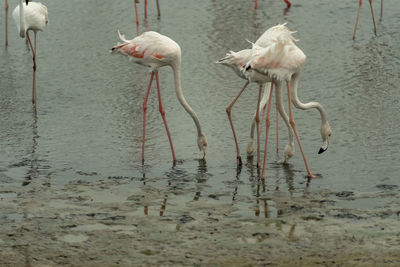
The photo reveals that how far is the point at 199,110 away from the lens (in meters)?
9.17

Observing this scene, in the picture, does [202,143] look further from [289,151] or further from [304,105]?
[304,105]

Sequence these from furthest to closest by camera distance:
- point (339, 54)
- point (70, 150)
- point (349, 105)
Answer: point (339, 54), point (349, 105), point (70, 150)

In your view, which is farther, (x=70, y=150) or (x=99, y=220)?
(x=70, y=150)

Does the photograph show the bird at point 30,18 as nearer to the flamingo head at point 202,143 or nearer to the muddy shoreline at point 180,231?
the flamingo head at point 202,143

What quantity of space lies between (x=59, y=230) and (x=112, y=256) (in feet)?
2.16

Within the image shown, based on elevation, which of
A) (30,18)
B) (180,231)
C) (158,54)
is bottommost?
(180,231)

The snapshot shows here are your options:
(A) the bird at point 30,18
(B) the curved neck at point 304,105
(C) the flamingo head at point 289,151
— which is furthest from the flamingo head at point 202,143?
(A) the bird at point 30,18

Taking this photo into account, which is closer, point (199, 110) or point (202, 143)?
point (202, 143)

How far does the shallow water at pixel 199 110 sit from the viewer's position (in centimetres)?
685

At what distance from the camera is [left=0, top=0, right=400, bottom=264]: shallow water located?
6.85 metres

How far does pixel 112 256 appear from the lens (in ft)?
17.1

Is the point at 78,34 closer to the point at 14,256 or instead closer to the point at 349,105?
the point at 349,105

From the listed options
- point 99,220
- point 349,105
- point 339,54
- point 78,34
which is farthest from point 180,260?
point 78,34

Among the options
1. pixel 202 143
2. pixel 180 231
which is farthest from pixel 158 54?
pixel 180 231
